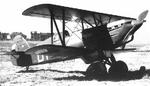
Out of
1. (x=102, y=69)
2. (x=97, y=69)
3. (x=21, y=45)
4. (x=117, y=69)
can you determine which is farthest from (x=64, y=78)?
(x=21, y=45)

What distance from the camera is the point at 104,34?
31.1ft

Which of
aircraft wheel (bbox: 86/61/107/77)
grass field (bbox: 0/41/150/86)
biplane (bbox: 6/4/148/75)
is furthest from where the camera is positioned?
aircraft wheel (bbox: 86/61/107/77)

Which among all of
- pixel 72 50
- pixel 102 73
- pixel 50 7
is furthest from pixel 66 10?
pixel 102 73

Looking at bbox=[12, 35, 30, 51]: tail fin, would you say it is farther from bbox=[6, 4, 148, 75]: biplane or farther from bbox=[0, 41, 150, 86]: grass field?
bbox=[6, 4, 148, 75]: biplane

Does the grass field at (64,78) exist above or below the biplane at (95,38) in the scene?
below

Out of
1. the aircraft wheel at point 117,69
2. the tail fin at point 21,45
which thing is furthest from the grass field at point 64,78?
the tail fin at point 21,45

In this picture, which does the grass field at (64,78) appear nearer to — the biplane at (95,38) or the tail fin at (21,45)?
the biplane at (95,38)

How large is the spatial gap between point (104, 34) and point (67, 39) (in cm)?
168

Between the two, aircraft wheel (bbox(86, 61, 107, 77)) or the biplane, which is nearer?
the biplane

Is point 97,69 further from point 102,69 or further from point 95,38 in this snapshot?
point 95,38

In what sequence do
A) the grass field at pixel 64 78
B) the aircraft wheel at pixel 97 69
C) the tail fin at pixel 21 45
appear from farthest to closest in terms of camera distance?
1. the tail fin at pixel 21 45
2. the aircraft wheel at pixel 97 69
3. the grass field at pixel 64 78

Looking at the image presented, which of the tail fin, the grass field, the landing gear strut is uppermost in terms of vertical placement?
the tail fin

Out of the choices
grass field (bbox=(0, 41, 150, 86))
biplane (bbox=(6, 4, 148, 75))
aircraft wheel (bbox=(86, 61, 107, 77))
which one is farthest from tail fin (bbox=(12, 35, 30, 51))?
aircraft wheel (bbox=(86, 61, 107, 77))

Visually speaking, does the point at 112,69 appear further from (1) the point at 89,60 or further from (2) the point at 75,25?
(2) the point at 75,25
